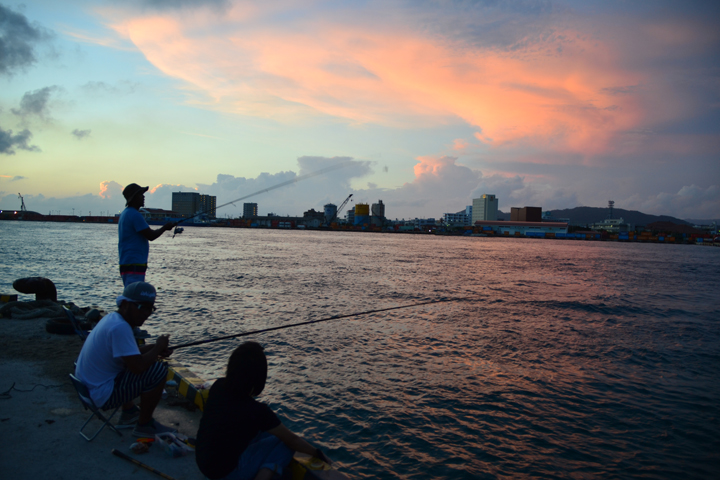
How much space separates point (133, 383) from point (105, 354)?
1.21 feet

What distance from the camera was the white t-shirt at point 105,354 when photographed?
3.16 meters

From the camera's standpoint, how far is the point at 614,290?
64.0 feet

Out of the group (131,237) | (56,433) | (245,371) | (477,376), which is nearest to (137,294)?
(245,371)

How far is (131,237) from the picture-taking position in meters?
4.65

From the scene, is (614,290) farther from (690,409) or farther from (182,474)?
(182,474)

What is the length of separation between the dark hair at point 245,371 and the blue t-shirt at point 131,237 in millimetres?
2697

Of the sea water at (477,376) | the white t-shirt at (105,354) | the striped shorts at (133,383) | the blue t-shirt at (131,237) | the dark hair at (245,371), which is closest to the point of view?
the dark hair at (245,371)

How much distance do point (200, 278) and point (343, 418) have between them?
15.2 meters

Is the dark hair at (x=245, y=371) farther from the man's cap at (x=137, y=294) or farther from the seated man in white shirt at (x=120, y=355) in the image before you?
the man's cap at (x=137, y=294)

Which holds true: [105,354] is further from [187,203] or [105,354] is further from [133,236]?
[187,203]

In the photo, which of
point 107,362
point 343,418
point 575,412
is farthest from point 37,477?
point 575,412

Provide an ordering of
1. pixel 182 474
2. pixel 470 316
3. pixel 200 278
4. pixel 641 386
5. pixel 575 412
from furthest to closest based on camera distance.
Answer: pixel 200 278 < pixel 470 316 < pixel 641 386 < pixel 575 412 < pixel 182 474

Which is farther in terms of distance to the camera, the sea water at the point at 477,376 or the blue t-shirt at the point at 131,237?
the sea water at the point at 477,376

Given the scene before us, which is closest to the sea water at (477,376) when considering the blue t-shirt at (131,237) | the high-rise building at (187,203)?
the blue t-shirt at (131,237)
